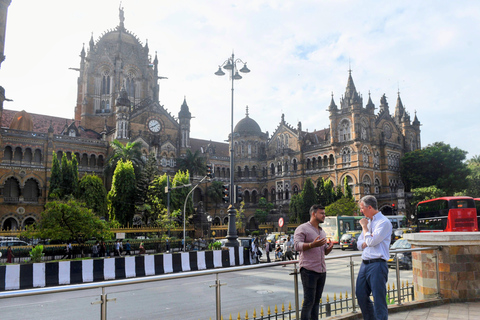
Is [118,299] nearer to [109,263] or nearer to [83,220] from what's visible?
[109,263]

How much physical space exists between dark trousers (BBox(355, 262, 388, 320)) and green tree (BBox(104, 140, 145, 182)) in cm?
3992

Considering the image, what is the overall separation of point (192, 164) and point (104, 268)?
37.8m

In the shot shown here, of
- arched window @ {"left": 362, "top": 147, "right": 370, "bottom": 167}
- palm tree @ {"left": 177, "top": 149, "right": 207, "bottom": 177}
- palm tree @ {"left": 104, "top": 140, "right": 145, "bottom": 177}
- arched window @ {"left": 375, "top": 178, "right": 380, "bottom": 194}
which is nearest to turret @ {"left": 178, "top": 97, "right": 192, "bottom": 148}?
palm tree @ {"left": 177, "top": 149, "right": 207, "bottom": 177}

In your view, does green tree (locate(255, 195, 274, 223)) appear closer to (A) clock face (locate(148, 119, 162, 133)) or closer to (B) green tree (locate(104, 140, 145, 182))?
(A) clock face (locate(148, 119, 162, 133))

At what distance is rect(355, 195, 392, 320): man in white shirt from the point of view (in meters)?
5.83

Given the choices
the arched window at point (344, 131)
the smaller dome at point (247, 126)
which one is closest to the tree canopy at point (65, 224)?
the arched window at point (344, 131)

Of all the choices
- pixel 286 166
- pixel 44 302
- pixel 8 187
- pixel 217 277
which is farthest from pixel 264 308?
pixel 286 166

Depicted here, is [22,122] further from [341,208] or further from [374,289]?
[374,289]

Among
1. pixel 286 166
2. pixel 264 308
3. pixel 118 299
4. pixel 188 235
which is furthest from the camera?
pixel 286 166

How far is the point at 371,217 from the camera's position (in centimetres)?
606

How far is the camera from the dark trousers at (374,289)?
5809 mm

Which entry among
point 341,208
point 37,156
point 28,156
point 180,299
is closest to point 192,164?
point 37,156

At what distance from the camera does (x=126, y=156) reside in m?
45.7

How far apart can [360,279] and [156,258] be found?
13.8m
